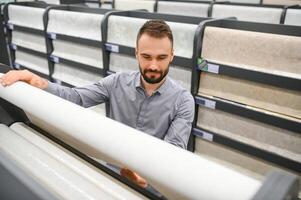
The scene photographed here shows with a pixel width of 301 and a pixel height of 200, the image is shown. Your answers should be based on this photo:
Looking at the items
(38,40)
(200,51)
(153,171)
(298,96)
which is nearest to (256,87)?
(298,96)

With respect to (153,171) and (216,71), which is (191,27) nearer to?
(216,71)

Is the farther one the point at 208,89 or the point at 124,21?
the point at 124,21

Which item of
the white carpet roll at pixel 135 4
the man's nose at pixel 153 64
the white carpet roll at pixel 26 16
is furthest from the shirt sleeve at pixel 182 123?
the white carpet roll at pixel 135 4

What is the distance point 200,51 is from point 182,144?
40.3 inches

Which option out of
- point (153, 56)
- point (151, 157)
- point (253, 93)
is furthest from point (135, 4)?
point (151, 157)

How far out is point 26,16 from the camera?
3.91 m

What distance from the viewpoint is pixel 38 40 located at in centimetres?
388

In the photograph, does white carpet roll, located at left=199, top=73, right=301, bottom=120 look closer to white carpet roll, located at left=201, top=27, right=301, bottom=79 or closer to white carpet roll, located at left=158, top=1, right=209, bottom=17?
white carpet roll, located at left=201, top=27, right=301, bottom=79

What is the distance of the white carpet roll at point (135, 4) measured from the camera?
4443 mm

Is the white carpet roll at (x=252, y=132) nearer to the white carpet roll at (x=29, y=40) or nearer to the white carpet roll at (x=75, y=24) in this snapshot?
the white carpet roll at (x=75, y=24)

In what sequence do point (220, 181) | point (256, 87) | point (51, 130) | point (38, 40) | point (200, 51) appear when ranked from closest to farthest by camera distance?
point (220, 181), point (51, 130), point (256, 87), point (200, 51), point (38, 40)

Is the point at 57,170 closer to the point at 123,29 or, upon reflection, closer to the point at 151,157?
the point at 151,157

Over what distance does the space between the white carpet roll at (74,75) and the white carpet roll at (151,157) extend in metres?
2.58

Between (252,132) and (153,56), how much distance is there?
3.91 ft
